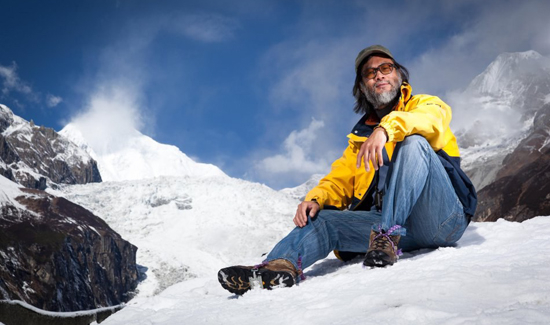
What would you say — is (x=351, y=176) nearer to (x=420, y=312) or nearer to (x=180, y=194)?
(x=420, y=312)

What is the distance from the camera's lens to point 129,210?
72.1 meters

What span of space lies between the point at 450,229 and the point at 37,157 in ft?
435

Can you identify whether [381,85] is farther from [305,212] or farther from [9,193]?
[9,193]

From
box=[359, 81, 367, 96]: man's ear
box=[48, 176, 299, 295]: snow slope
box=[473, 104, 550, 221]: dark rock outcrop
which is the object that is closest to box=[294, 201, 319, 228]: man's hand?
box=[359, 81, 367, 96]: man's ear

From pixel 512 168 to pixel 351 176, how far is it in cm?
9533

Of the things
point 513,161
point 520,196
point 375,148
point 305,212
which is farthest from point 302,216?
point 513,161

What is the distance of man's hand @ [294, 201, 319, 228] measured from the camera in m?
3.02

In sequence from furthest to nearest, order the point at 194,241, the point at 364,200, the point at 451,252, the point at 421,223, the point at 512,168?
1. the point at 512,168
2. the point at 194,241
3. the point at 364,200
4. the point at 421,223
5. the point at 451,252

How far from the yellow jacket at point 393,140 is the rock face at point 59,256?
145 feet

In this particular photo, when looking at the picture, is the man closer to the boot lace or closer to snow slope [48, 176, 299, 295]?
the boot lace

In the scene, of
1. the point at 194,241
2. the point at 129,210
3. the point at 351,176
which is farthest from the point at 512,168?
the point at 351,176

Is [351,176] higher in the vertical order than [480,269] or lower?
higher

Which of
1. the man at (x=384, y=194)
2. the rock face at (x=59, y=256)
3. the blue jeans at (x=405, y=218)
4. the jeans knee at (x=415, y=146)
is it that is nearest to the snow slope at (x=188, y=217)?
the rock face at (x=59, y=256)

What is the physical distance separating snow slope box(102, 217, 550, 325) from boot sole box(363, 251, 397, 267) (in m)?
0.08
